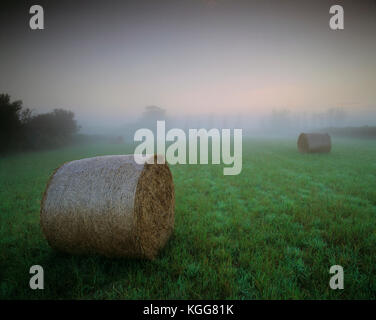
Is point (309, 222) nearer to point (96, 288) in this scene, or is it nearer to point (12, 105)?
point (96, 288)

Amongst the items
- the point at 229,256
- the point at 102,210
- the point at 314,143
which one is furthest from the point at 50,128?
the point at 314,143

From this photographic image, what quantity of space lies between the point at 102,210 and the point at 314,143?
18.0m

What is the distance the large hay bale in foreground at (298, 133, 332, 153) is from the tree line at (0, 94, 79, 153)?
33.1 meters

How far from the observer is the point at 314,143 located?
51.3 feet

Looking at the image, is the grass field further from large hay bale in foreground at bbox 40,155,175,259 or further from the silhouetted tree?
the silhouetted tree

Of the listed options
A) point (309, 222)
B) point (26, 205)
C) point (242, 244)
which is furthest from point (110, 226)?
point (26, 205)

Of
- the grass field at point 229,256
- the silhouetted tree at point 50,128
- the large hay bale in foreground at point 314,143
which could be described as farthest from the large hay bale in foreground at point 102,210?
the silhouetted tree at point 50,128

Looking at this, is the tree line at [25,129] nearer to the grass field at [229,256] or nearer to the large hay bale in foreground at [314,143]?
the grass field at [229,256]

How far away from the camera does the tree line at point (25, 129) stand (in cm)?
2167

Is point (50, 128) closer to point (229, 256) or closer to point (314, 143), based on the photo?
point (229, 256)

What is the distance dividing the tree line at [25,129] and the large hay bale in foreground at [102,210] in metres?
26.6

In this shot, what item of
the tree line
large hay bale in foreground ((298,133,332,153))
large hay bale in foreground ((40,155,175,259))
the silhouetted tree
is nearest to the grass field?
large hay bale in foreground ((40,155,175,259))

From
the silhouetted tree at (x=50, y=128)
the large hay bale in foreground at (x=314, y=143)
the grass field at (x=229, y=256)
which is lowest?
the grass field at (x=229, y=256)
